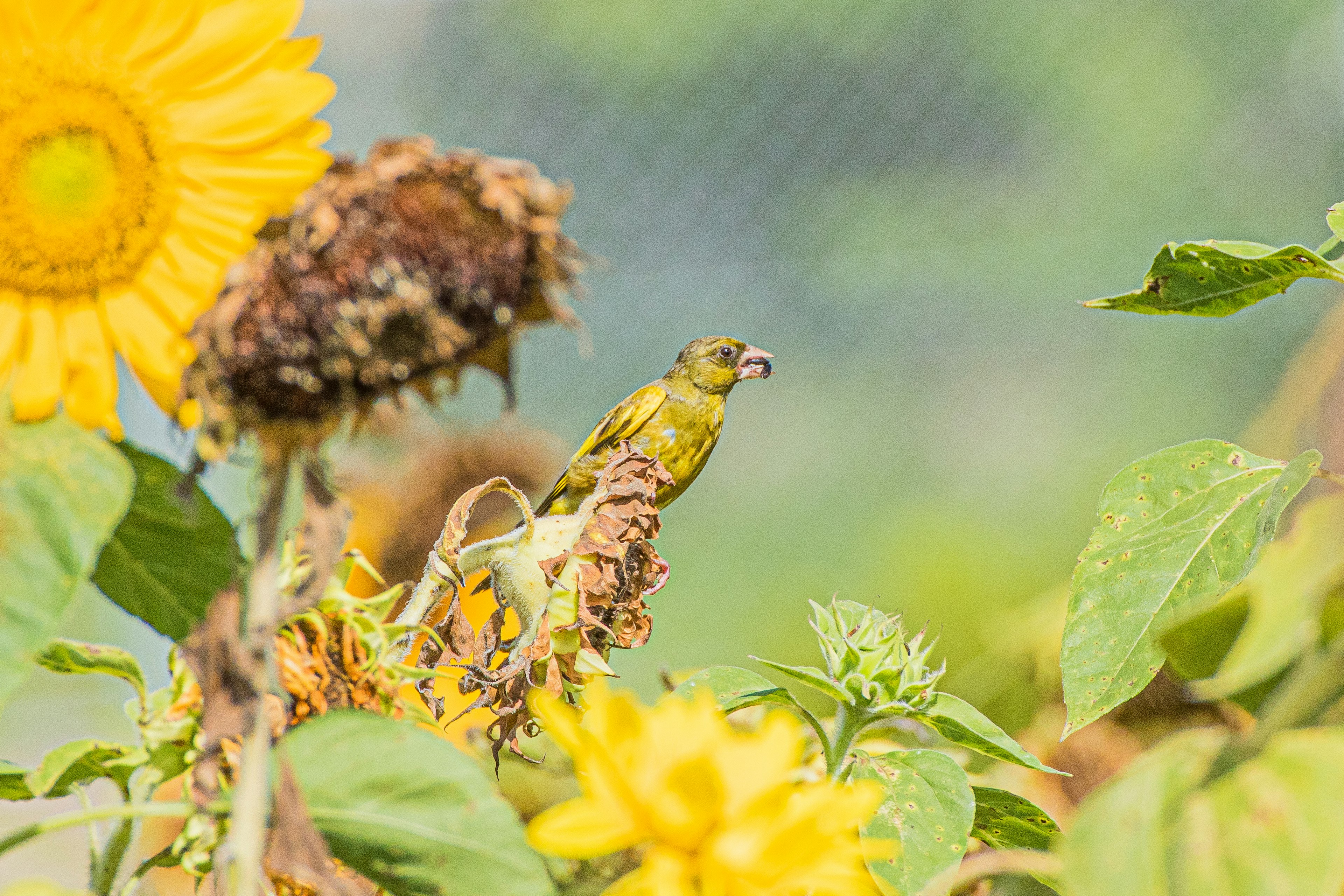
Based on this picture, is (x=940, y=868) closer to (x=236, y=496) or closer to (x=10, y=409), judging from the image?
(x=10, y=409)

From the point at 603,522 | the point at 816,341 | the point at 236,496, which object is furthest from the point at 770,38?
the point at 603,522

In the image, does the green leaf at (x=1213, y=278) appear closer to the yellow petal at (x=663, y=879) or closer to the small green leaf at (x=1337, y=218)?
the small green leaf at (x=1337, y=218)

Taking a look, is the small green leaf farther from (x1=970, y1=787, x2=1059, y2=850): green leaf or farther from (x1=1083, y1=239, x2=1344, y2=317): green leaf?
(x1=970, y1=787, x2=1059, y2=850): green leaf

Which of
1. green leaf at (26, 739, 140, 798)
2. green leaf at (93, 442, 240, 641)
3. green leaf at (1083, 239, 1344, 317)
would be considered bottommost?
green leaf at (26, 739, 140, 798)

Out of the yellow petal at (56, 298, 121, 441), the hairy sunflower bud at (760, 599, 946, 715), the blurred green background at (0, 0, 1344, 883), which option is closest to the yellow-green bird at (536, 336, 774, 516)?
the hairy sunflower bud at (760, 599, 946, 715)

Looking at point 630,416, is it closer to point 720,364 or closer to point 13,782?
point 720,364

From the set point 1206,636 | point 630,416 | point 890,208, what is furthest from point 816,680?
point 890,208
